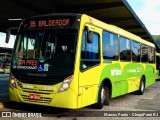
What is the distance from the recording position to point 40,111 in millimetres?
Result: 9602

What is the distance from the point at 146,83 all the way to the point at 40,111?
8839 millimetres

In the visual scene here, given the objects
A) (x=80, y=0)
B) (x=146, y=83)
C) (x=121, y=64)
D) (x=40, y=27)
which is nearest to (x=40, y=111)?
(x=40, y=27)

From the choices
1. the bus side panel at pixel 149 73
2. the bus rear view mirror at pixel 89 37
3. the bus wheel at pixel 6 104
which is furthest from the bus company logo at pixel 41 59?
the bus side panel at pixel 149 73

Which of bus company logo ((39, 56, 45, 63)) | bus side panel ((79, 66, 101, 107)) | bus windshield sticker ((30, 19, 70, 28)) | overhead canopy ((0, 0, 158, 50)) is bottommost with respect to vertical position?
bus side panel ((79, 66, 101, 107))

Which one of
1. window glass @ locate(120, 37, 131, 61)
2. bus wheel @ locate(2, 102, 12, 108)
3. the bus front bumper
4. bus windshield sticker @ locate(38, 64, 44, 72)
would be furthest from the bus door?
bus wheel @ locate(2, 102, 12, 108)

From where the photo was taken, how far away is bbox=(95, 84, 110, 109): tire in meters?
9.93

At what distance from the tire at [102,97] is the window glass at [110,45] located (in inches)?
42.4

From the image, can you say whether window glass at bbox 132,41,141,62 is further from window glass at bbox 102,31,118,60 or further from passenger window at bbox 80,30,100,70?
passenger window at bbox 80,30,100,70

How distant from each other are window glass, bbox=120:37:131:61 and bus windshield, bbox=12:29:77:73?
3.95 meters

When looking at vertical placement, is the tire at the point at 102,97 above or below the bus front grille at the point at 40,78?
below

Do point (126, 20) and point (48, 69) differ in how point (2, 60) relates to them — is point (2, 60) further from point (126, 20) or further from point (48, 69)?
point (48, 69)

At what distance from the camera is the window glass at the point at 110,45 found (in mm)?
10453

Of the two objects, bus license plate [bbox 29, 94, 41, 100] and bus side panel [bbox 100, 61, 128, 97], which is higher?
bus side panel [bbox 100, 61, 128, 97]

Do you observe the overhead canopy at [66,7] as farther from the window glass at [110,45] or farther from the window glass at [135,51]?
the window glass at [110,45]
